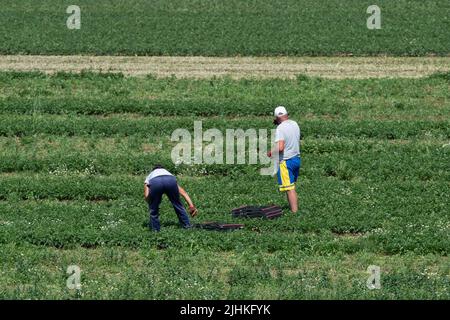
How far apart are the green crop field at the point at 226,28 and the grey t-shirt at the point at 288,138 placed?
14465mm

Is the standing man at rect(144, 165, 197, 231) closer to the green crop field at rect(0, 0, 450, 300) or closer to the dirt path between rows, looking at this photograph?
the green crop field at rect(0, 0, 450, 300)

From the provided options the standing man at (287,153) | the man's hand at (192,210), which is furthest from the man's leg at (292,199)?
the man's hand at (192,210)

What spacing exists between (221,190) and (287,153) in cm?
235

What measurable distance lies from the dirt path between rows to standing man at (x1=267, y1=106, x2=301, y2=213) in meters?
11.4

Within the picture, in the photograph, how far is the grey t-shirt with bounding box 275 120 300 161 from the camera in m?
21.5

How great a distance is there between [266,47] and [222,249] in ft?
55.4

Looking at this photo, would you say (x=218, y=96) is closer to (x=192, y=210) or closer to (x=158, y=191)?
(x=192, y=210)

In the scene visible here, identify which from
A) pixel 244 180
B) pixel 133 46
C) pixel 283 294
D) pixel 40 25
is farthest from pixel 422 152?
pixel 40 25

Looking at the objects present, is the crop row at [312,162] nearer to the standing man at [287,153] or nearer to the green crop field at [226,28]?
the standing man at [287,153]

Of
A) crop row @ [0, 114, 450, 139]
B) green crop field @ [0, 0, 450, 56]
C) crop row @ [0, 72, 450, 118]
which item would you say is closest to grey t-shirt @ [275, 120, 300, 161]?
crop row @ [0, 114, 450, 139]

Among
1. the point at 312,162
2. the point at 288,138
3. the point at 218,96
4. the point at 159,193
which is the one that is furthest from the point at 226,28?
the point at 159,193

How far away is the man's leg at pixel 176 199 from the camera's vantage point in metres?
20.3

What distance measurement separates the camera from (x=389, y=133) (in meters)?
27.1
